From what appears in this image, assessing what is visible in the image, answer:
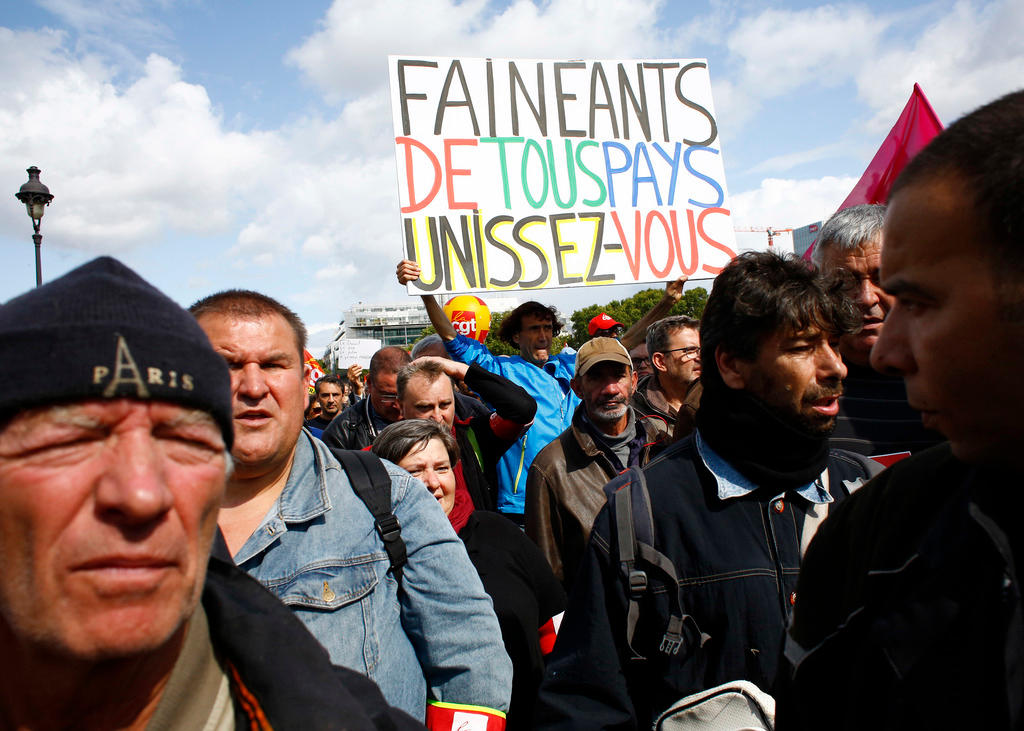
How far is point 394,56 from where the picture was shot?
4.90 metres

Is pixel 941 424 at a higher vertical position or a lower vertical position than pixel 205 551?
higher

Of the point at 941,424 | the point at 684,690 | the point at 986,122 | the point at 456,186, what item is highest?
the point at 456,186

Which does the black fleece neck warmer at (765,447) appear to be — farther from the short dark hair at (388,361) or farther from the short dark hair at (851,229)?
the short dark hair at (388,361)

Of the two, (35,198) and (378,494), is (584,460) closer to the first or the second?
(378,494)

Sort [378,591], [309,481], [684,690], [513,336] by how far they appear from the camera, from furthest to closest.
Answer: [513,336]
[309,481]
[378,591]
[684,690]

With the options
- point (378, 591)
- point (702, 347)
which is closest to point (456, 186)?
point (702, 347)

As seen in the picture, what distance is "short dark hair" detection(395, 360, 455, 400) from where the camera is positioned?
4.32 meters

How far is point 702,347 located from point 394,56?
3.74 metres

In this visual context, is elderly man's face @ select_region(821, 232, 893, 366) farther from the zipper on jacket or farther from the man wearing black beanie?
the man wearing black beanie

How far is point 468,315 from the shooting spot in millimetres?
7863

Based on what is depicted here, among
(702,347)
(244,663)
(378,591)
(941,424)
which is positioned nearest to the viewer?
(941,424)

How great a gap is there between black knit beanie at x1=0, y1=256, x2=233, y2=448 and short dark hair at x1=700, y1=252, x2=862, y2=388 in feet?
5.06

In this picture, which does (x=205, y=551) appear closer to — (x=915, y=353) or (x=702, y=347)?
(x=915, y=353)

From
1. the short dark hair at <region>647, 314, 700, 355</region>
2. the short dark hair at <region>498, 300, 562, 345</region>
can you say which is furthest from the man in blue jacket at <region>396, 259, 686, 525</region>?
the short dark hair at <region>647, 314, 700, 355</region>
